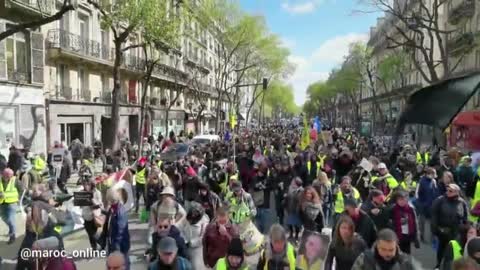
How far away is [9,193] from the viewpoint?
9617 mm

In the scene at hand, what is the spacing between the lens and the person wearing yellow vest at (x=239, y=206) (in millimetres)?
7568

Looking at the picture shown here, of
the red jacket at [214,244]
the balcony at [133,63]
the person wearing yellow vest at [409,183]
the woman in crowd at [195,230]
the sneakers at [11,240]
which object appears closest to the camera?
the red jacket at [214,244]

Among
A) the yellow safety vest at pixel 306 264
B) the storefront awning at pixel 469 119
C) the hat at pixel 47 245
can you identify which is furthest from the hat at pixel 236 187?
the storefront awning at pixel 469 119

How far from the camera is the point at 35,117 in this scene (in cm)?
2147

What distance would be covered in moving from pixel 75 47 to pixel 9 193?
17408mm

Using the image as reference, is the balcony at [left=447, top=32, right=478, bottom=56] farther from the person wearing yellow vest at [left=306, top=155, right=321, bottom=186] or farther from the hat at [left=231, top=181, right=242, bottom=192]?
the hat at [left=231, top=181, right=242, bottom=192]

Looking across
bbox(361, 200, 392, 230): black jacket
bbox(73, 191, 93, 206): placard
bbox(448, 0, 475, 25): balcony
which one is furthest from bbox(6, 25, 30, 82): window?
bbox(448, 0, 475, 25): balcony

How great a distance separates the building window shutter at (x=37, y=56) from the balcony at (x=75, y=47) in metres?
1.70

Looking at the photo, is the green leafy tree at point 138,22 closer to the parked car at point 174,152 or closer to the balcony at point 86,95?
the parked car at point 174,152

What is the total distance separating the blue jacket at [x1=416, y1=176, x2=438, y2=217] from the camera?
8.87 meters

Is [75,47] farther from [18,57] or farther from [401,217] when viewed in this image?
[401,217]

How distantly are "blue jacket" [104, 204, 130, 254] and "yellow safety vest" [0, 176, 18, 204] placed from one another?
3875mm

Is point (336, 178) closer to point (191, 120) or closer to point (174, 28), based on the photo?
point (174, 28)

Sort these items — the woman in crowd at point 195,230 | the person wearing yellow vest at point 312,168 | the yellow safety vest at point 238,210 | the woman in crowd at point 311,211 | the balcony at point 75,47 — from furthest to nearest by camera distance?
the balcony at point 75,47
the person wearing yellow vest at point 312,168
the woman in crowd at point 311,211
the yellow safety vest at point 238,210
the woman in crowd at point 195,230
